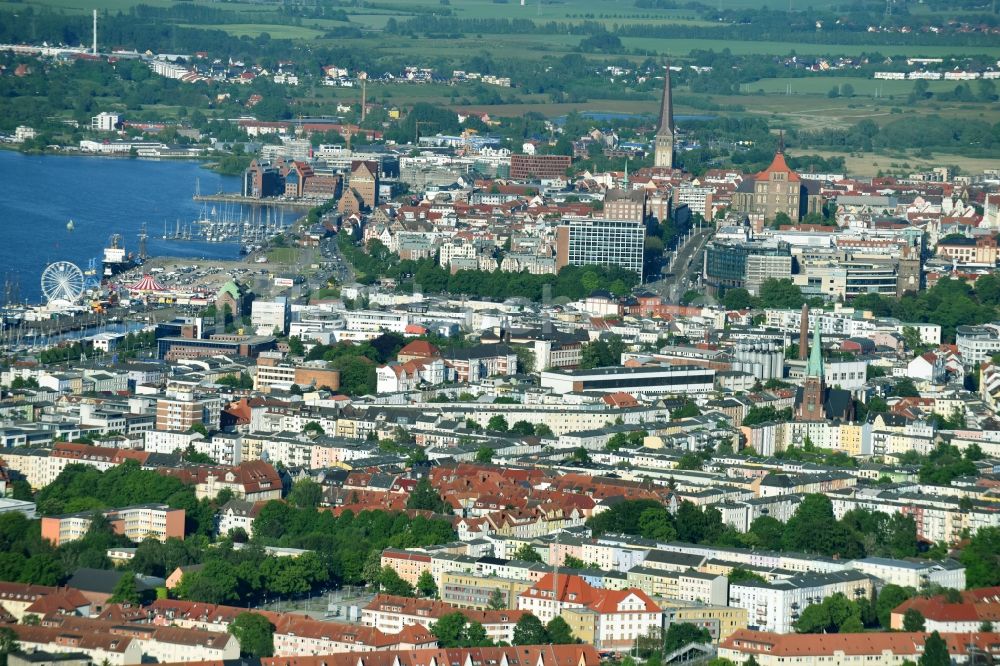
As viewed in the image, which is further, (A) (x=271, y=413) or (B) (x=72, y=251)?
(B) (x=72, y=251)

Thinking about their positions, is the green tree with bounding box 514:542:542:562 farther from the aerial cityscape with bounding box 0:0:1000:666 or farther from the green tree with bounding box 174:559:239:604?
the green tree with bounding box 174:559:239:604

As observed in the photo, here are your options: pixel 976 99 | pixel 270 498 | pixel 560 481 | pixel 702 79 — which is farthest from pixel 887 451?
pixel 702 79

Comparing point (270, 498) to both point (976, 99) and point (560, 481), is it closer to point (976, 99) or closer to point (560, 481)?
point (560, 481)

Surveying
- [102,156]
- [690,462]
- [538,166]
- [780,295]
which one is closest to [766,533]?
[690,462]

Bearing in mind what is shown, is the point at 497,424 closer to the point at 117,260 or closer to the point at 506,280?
the point at 506,280

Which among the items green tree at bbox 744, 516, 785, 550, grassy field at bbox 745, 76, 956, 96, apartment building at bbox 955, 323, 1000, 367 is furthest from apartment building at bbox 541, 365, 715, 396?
grassy field at bbox 745, 76, 956, 96

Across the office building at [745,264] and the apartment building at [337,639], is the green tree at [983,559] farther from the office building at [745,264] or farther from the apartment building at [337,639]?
the office building at [745,264]
